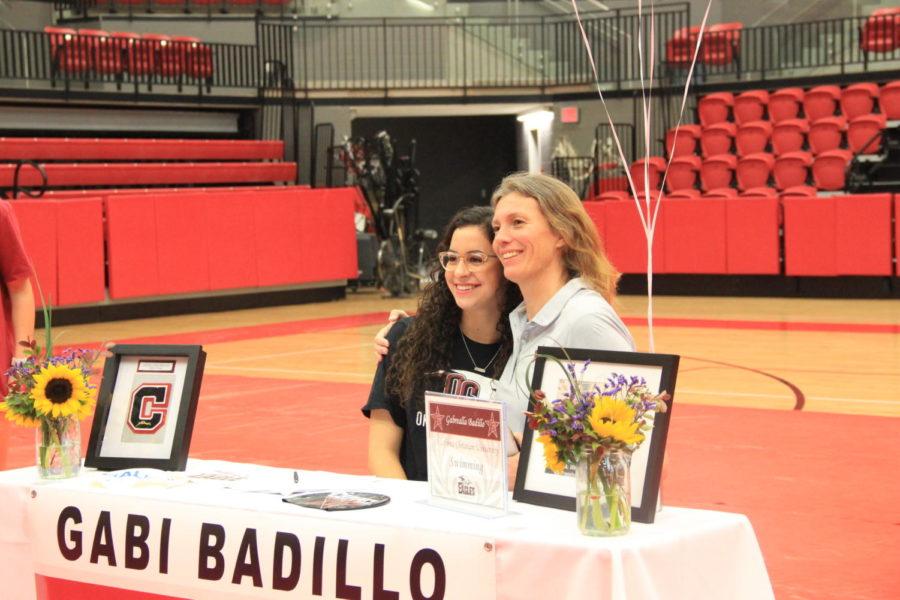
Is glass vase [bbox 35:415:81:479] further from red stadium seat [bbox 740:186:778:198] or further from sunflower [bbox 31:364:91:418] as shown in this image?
red stadium seat [bbox 740:186:778:198]

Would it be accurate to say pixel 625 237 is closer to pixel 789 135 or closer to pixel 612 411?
pixel 789 135

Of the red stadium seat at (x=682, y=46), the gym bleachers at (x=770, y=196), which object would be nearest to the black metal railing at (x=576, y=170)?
the gym bleachers at (x=770, y=196)

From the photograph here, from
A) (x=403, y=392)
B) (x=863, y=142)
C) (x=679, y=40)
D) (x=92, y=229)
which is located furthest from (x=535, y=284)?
(x=679, y=40)

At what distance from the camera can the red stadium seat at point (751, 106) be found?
18.7 m

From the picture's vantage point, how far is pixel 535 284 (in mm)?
3299

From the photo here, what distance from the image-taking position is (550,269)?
3311 millimetres

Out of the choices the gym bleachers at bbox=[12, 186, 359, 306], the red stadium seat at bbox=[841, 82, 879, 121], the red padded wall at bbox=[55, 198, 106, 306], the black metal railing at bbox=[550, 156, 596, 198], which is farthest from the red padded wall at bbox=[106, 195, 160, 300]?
the red stadium seat at bbox=[841, 82, 879, 121]

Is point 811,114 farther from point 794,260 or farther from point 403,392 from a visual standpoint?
point 403,392

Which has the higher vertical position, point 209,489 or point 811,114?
point 811,114

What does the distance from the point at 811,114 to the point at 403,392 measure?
1585cm

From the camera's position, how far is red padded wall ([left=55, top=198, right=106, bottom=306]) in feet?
46.9

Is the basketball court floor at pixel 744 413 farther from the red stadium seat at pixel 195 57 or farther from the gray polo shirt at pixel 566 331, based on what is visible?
the red stadium seat at pixel 195 57

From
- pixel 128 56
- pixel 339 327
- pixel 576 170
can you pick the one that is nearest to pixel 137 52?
pixel 128 56

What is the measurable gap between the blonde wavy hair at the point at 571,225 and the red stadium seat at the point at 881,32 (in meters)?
16.2
